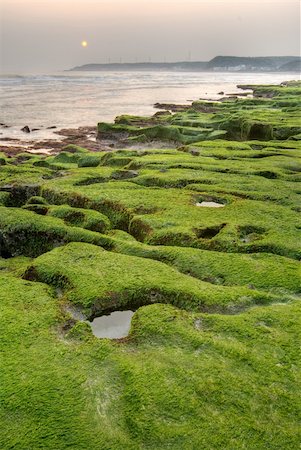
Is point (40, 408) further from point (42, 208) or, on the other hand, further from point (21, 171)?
point (21, 171)

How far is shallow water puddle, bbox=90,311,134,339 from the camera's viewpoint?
8984 millimetres

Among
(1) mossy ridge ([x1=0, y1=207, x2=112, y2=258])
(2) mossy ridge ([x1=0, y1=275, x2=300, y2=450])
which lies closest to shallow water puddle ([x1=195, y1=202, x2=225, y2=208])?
(1) mossy ridge ([x1=0, y1=207, x2=112, y2=258])

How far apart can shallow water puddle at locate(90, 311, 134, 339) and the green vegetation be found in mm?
190

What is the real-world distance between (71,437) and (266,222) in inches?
387

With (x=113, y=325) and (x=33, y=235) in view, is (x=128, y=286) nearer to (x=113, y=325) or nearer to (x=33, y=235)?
(x=113, y=325)

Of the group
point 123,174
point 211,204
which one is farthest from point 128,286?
point 123,174

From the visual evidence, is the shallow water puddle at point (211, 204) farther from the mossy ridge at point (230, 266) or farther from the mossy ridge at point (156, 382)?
the mossy ridge at point (156, 382)

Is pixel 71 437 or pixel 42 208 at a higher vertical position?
pixel 42 208

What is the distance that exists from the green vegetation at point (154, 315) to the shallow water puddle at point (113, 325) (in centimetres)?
19

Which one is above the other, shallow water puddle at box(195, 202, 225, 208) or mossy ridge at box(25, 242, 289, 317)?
shallow water puddle at box(195, 202, 225, 208)

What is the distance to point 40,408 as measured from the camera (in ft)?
22.2

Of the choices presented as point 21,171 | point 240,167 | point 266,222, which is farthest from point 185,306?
point 21,171

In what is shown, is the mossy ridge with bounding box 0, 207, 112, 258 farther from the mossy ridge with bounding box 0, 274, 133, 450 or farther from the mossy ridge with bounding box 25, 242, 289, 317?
the mossy ridge with bounding box 0, 274, 133, 450

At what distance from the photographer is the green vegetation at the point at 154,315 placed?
659cm
